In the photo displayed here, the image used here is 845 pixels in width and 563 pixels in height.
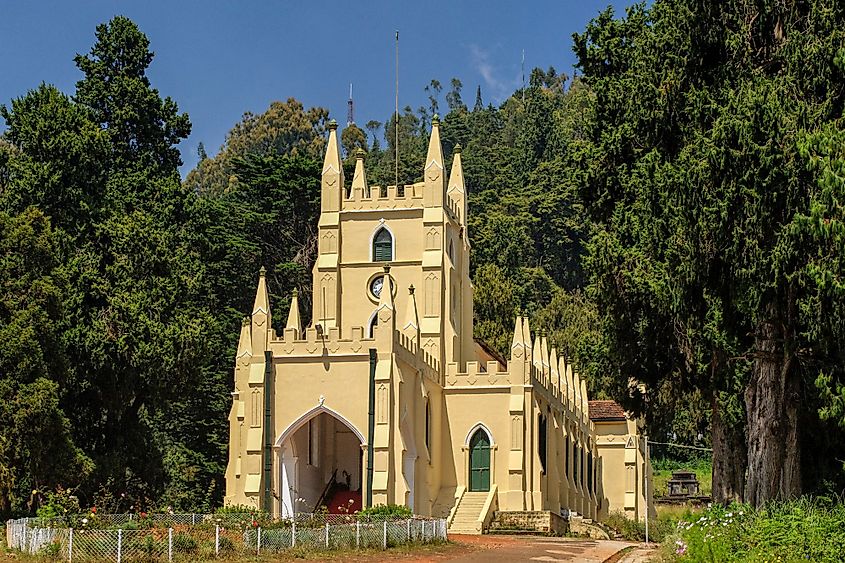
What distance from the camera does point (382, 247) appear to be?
51.6 meters

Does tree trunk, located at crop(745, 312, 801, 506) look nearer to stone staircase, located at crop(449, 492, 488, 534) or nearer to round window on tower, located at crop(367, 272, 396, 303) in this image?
stone staircase, located at crop(449, 492, 488, 534)

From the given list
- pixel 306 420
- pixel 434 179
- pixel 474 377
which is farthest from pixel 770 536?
pixel 434 179

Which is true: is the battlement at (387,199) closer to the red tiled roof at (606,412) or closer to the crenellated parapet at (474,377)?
the crenellated parapet at (474,377)

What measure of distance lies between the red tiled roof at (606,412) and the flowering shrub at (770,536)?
43.0 meters

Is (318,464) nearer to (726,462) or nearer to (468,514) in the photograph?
(468,514)

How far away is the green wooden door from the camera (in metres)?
47.8

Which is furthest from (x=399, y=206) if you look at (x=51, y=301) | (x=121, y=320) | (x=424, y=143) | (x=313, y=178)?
(x=424, y=143)

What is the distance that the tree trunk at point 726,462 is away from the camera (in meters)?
33.6

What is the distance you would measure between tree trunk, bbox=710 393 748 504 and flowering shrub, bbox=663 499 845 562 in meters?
9.55

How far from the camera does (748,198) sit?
25.3 m

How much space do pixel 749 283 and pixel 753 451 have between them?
4180 millimetres

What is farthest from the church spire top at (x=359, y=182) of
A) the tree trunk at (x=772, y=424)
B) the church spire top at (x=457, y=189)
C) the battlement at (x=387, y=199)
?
the tree trunk at (x=772, y=424)

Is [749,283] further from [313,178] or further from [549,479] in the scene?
[313,178]

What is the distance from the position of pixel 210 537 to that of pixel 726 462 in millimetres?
14184
